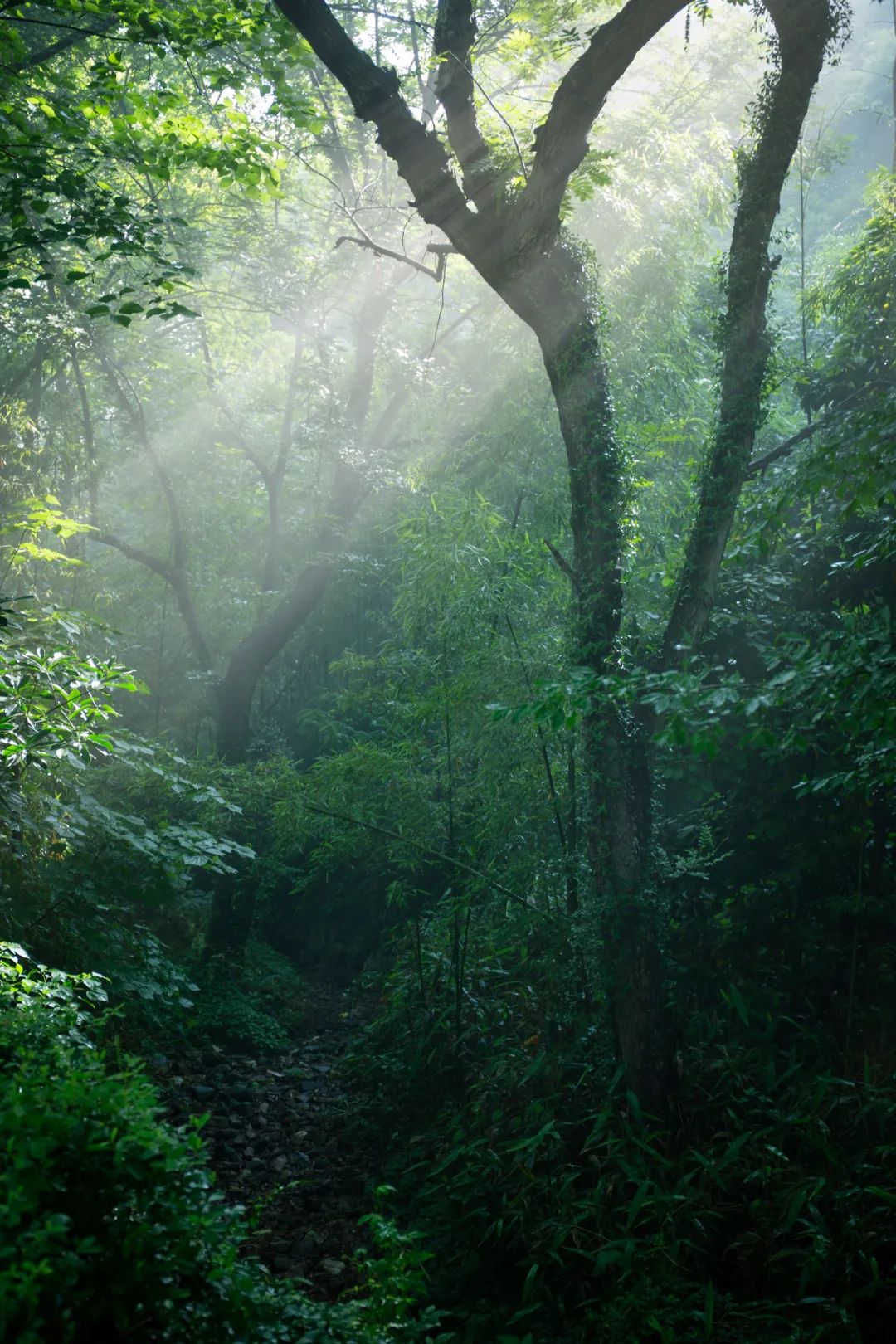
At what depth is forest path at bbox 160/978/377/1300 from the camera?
3869mm

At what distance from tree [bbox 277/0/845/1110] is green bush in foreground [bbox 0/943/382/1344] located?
7.62ft

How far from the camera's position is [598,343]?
166 inches

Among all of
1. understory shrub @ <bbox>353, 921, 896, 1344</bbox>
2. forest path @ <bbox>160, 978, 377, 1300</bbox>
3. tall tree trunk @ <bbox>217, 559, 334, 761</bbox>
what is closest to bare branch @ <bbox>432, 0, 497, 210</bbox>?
understory shrub @ <bbox>353, 921, 896, 1344</bbox>

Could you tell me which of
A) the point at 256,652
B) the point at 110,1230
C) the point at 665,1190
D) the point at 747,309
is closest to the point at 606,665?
the point at 747,309

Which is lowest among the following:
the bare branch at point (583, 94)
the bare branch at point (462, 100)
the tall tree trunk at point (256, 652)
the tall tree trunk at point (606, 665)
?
the tall tree trunk at point (606, 665)

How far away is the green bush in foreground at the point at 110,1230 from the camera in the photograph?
1457mm

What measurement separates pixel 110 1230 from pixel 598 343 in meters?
3.69

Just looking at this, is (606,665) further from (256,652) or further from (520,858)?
(256,652)

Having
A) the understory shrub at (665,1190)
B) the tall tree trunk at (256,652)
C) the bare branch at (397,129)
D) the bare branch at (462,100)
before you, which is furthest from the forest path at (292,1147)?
the tall tree trunk at (256,652)

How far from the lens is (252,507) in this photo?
43.5 feet

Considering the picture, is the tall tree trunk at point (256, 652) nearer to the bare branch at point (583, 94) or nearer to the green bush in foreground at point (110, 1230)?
the bare branch at point (583, 94)

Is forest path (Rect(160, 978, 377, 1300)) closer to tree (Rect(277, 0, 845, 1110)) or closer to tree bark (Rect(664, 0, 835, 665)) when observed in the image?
tree (Rect(277, 0, 845, 1110))

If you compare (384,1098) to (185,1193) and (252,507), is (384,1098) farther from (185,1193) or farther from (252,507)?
(252,507)

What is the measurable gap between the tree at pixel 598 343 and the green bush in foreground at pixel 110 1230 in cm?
232
